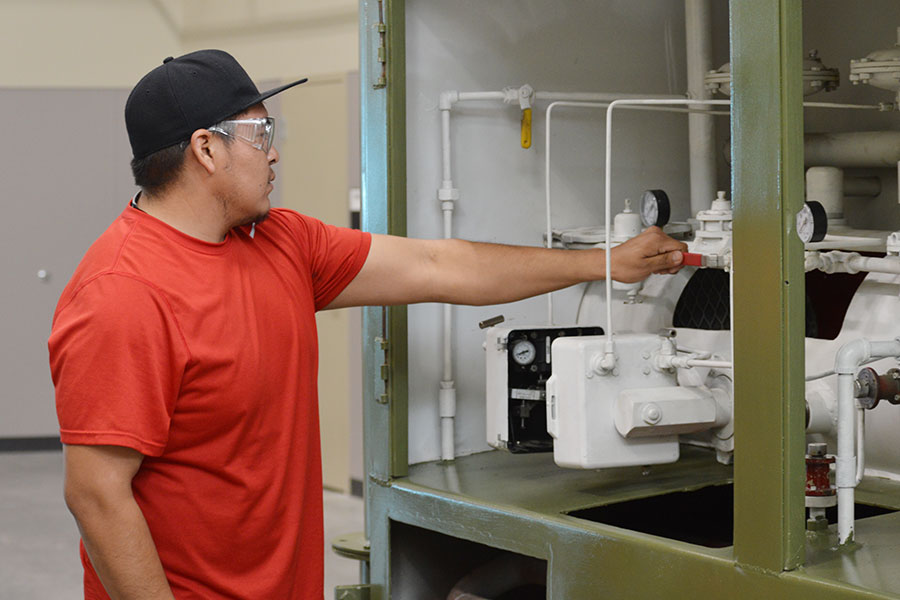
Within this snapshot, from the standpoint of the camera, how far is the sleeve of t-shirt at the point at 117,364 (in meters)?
1.62

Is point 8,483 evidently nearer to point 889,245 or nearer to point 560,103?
point 560,103

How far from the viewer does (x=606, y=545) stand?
6.05 feet

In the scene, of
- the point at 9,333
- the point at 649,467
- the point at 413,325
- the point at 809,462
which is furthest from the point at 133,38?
the point at 809,462

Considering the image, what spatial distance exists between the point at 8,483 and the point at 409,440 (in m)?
4.42

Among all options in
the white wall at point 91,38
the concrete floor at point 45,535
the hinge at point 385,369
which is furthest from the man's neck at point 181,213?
the white wall at point 91,38

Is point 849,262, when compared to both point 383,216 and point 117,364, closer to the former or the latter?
point 383,216

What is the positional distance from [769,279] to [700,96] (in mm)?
1227

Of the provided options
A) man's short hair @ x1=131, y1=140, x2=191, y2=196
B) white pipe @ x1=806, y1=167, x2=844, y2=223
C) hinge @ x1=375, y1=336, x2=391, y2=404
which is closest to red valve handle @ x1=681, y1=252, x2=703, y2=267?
white pipe @ x1=806, y1=167, x2=844, y2=223

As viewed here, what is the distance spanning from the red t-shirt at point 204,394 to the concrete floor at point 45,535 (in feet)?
8.61

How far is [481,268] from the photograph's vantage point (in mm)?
2188

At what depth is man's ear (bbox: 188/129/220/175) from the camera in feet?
5.86

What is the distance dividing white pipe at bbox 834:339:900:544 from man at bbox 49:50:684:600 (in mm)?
863

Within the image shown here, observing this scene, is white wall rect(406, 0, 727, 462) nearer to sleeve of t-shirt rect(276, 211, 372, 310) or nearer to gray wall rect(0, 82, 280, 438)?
sleeve of t-shirt rect(276, 211, 372, 310)

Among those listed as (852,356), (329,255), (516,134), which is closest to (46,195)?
(516,134)
